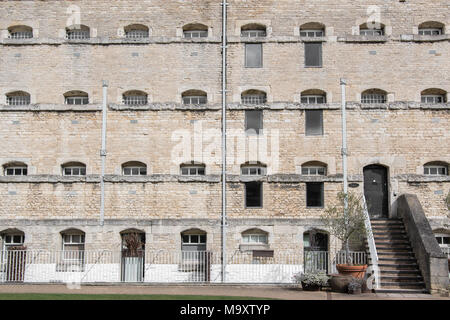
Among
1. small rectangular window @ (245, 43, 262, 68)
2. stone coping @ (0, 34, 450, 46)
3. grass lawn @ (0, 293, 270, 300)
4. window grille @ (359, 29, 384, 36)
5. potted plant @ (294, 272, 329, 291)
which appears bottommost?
grass lawn @ (0, 293, 270, 300)

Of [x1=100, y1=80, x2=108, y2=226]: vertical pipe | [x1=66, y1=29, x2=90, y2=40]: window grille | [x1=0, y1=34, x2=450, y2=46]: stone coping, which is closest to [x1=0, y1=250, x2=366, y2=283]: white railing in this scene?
[x1=100, y1=80, x2=108, y2=226]: vertical pipe

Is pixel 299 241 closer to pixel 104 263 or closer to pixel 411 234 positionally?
pixel 411 234

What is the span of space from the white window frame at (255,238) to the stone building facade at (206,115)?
0.82 ft

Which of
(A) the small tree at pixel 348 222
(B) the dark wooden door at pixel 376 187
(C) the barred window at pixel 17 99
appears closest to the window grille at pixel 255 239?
(A) the small tree at pixel 348 222

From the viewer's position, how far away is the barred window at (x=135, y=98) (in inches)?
920

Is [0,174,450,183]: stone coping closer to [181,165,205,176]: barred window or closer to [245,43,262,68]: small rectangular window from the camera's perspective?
A: [181,165,205,176]: barred window

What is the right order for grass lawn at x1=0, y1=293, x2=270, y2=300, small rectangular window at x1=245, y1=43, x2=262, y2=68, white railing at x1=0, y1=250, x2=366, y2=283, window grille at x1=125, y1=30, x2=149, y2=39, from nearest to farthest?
grass lawn at x1=0, y1=293, x2=270, y2=300, white railing at x1=0, y1=250, x2=366, y2=283, small rectangular window at x1=245, y1=43, x2=262, y2=68, window grille at x1=125, y1=30, x2=149, y2=39

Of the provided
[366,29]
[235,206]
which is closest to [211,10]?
[366,29]

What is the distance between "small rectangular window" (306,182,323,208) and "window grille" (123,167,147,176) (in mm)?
6454

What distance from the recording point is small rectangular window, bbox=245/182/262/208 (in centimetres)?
2239

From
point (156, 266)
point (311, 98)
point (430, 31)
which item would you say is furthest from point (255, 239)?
point (430, 31)

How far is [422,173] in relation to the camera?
22266mm

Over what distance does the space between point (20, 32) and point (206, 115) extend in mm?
8607

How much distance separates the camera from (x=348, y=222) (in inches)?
775
